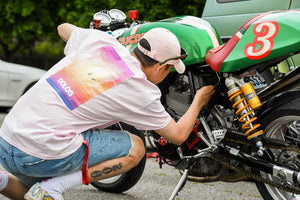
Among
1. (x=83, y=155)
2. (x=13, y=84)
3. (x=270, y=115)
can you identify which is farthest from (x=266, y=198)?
(x=13, y=84)

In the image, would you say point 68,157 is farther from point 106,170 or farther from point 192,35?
point 192,35

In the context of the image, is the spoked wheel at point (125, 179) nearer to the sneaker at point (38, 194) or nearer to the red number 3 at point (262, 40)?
the sneaker at point (38, 194)

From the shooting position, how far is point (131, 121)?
8.80 feet

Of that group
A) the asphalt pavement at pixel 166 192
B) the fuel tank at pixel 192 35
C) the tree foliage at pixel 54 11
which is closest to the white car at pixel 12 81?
the tree foliage at pixel 54 11

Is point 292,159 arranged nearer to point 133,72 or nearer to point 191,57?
point 191,57

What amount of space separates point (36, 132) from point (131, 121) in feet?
1.81

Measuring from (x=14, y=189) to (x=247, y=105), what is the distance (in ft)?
5.30

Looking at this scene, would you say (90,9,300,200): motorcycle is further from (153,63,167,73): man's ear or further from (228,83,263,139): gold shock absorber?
(153,63,167,73): man's ear

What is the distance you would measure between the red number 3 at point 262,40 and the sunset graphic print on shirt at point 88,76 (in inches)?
31.1

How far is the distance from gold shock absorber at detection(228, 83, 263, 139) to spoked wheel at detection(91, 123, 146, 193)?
104cm

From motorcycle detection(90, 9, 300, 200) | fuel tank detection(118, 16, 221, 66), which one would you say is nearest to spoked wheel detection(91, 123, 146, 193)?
motorcycle detection(90, 9, 300, 200)

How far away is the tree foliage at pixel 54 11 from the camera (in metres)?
10.8

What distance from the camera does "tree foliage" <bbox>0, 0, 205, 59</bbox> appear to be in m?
10.8

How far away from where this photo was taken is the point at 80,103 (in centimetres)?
256
